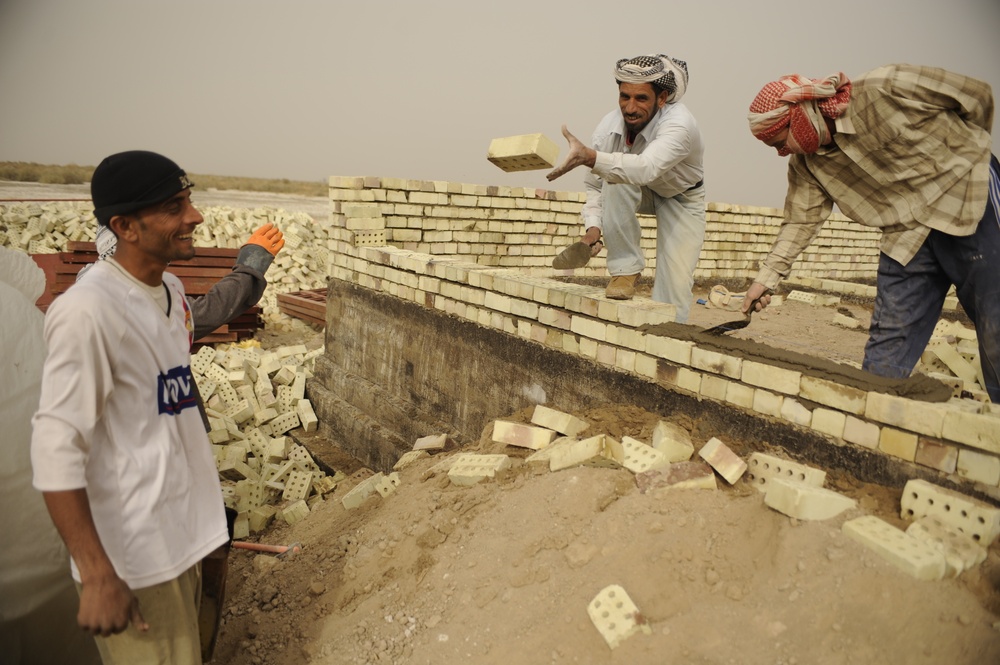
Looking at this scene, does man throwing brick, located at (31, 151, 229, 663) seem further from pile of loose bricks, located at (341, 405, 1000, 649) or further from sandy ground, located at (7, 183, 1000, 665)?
pile of loose bricks, located at (341, 405, 1000, 649)

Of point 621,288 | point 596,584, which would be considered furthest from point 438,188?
point 596,584

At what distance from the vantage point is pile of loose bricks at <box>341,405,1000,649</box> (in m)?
2.24

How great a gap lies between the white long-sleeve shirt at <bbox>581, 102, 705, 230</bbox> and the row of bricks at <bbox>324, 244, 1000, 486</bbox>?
0.72 m

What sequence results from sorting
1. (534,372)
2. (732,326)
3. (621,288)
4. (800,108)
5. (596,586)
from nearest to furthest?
(596,586) < (800,108) < (732,326) < (621,288) < (534,372)

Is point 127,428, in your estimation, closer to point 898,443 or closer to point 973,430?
point 898,443

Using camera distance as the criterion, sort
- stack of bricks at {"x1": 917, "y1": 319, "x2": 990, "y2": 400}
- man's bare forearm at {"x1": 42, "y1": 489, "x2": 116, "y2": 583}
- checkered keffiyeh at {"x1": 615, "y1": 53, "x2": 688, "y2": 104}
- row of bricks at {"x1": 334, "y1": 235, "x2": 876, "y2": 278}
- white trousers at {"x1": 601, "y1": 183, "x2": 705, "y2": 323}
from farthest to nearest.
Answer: row of bricks at {"x1": 334, "y1": 235, "x2": 876, "y2": 278}
stack of bricks at {"x1": 917, "y1": 319, "x2": 990, "y2": 400}
white trousers at {"x1": 601, "y1": 183, "x2": 705, "y2": 323}
checkered keffiyeh at {"x1": 615, "y1": 53, "x2": 688, "y2": 104}
man's bare forearm at {"x1": 42, "y1": 489, "x2": 116, "y2": 583}

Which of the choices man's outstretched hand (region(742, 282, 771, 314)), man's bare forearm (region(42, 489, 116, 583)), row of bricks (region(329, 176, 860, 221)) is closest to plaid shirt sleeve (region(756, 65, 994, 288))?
man's outstretched hand (region(742, 282, 771, 314))

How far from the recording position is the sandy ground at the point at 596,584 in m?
2.09

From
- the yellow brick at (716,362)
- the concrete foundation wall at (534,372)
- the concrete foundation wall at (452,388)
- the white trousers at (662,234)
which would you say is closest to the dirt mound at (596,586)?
the concrete foundation wall at (452,388)

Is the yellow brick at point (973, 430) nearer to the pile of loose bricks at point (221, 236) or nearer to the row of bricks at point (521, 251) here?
the row of bricks at point (521, 251)

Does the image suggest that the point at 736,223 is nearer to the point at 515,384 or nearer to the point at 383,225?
the point at 383,225

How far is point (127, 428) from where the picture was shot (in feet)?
6.39

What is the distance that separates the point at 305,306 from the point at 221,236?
431 centimetres

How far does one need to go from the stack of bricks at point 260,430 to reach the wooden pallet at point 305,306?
6.87ft
